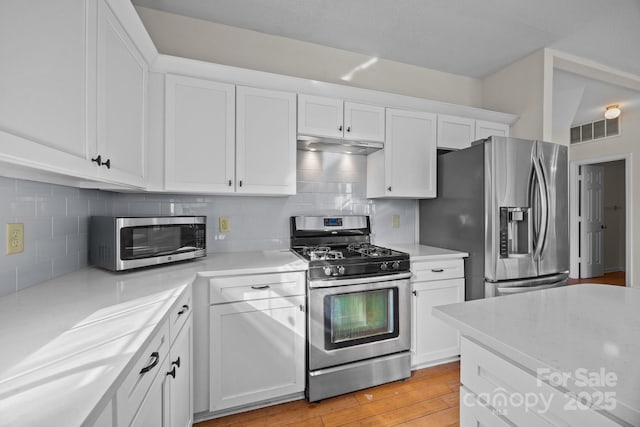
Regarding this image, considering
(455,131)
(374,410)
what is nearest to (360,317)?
(374,410)

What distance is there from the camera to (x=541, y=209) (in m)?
2.26

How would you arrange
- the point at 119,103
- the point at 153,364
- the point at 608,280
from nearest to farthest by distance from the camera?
the point at 153,364
the point at 119,103
the point at 608,280

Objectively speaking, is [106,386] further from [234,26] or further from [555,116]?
[555,116]

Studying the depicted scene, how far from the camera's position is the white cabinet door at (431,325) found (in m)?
2.19

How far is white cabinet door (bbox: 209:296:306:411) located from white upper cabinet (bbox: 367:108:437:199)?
1.33 meters

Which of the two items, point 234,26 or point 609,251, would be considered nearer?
point 234,26

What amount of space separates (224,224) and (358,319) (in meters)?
1.31

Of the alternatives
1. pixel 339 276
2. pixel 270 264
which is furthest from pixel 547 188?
pixel 270 264

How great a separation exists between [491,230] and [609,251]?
575 cm

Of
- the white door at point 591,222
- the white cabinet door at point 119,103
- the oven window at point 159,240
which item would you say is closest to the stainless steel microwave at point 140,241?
the oven window at point 159,240

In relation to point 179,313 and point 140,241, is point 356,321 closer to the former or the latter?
point 179,313

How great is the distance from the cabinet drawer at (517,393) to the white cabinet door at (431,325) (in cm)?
133

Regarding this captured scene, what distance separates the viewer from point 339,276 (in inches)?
73.6

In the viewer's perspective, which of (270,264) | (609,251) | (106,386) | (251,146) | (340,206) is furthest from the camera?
(609,251)
